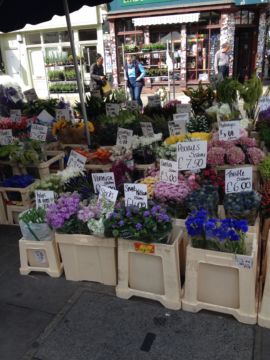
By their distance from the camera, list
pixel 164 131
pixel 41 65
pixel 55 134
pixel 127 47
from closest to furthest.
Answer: pixel 164 131, pixel 55 134, pixel 127 47, pixel 41 65

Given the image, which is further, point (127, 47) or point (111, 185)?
point (127, 47)

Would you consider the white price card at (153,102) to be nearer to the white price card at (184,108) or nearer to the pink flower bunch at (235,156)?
the white price card at (184,108)

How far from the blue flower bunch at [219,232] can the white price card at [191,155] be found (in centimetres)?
80

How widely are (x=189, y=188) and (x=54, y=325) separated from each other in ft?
4.87

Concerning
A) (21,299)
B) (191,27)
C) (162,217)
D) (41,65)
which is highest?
(191,27)

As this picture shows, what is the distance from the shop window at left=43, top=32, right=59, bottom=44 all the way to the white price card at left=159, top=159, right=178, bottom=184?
14.8 metres

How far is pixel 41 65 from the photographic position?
55.2 feet

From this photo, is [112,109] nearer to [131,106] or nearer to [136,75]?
[131,106]

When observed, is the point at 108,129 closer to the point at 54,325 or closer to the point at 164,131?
the point at 164,131

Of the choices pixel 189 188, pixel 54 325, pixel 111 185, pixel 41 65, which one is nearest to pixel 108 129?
pixel 111 185

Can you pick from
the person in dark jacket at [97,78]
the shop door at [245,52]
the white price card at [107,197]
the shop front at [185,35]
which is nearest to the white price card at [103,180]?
the white price card at [107,197]

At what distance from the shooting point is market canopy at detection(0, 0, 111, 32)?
4.73 metres

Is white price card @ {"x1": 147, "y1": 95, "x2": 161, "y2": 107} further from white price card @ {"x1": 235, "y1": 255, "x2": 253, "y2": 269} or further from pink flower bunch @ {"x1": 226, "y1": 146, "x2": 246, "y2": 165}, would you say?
white price card @ {"x1": 235, "y1": 255, "x2": 253, "y2": 269}

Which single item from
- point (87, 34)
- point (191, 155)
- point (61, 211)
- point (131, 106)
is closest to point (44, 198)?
point (61, 211)
